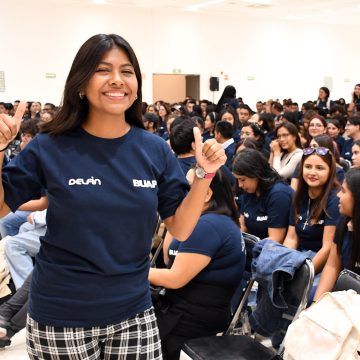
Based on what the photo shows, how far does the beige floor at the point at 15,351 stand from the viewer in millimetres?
3191

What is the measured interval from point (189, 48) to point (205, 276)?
1514 cm

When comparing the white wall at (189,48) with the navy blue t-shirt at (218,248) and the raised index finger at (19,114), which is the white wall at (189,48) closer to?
the navy blue t-shirt at (218,248)

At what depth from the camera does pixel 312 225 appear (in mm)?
3523

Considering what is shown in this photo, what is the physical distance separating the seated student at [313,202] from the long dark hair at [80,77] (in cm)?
230

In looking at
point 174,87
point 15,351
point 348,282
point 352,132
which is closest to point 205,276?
point 348,282

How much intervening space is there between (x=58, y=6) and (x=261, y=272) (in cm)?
1419

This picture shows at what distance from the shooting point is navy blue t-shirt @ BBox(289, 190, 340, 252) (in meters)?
3.42

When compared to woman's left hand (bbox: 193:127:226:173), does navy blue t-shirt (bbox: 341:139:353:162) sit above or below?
below

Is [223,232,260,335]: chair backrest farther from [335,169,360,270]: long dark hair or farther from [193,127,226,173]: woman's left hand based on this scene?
[193,127,226,173]: woman's left hand

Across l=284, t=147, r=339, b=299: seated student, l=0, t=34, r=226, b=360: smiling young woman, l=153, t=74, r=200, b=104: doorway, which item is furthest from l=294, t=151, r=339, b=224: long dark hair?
l=153, t=74, r=200, b=104: doorway

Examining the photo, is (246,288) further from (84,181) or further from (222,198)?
(84,181)

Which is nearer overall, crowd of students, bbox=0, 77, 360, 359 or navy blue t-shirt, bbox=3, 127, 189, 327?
navy blue t-shirt, bbox=3, 127, 189, 327

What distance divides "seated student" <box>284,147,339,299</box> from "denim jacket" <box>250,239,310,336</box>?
3.38 ft

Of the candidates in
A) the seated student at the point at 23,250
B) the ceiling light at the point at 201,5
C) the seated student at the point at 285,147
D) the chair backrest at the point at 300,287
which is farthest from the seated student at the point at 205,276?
the ceiling light at the point at 201,5
